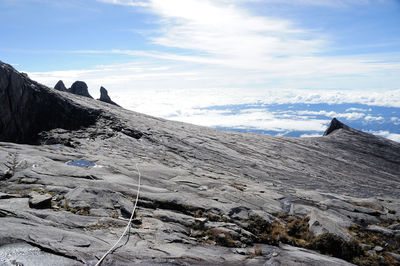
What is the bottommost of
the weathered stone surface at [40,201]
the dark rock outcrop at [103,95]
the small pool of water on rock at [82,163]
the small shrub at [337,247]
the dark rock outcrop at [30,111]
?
the small shrub at [337,247]

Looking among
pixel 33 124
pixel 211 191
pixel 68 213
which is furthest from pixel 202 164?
pixel 33 124

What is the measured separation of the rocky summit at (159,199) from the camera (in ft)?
38.7

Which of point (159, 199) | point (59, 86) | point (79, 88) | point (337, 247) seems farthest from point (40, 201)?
point (59, 86)

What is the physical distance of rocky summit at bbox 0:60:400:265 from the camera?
11.8 meters

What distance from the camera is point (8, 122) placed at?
33.8 m

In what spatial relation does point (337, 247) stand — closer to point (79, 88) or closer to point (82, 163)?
point (82, 163)

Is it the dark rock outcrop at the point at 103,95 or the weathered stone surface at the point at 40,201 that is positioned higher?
the dark rock outcrop at the point at 103,95

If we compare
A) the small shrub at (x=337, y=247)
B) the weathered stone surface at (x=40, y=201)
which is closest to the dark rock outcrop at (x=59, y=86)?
the weathered stone surface at (x=40, y=201)

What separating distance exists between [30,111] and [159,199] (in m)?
26.8

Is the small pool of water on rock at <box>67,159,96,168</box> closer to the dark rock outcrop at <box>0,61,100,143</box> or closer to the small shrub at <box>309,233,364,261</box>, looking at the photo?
the dark rock outcrop at <box>0,61,100,143</box>

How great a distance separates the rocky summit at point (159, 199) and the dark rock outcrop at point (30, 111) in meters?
0.13

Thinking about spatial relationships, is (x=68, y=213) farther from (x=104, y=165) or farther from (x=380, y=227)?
(x=380, y=227)

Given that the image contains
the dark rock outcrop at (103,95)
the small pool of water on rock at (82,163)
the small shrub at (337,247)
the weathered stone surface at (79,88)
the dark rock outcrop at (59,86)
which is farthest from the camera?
the weathered stone surface at (79,88)

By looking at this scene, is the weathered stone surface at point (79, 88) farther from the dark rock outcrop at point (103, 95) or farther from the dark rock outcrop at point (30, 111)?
the dark rock outcrop at point (30, 111)
